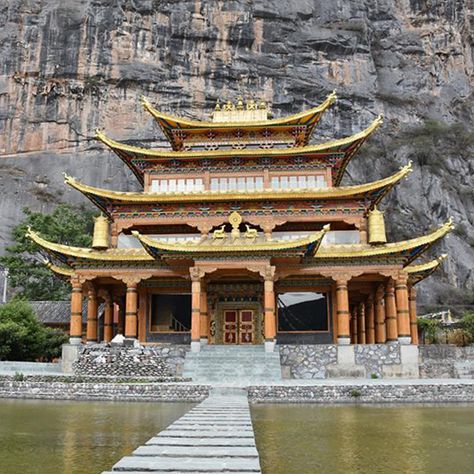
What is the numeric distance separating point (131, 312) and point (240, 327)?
17.7 feet

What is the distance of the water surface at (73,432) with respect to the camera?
7.69 m

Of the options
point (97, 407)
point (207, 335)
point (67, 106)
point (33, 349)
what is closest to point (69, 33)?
point (67, 106)

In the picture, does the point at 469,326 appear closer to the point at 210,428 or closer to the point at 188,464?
the point at 210,428

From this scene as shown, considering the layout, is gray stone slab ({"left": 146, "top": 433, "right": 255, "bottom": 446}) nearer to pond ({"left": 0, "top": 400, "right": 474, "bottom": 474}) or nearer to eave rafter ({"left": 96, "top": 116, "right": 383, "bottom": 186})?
pond ({"left": 0, "top": 400, "right": 474, "bottom": 474})

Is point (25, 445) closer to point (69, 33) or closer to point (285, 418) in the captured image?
point (285, 418)

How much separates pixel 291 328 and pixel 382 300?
500cm

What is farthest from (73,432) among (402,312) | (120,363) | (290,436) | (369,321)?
(369,321)

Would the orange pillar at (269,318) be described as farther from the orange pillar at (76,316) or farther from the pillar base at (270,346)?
the orange pillar at (76,316)

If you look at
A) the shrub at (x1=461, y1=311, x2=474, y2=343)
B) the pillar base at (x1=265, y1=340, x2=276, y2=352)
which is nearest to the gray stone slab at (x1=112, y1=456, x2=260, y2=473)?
the pillar base at (x1=265, y1=340, x2=276, y2=352)

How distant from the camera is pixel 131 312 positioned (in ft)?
83.4

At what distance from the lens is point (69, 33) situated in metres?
61.8

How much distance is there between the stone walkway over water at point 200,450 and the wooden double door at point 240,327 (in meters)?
18.0

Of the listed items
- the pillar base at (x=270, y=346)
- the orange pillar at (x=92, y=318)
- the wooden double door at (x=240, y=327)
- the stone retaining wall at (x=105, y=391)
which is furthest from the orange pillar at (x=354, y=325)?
the stone retaining wall at (x=105, y=391)

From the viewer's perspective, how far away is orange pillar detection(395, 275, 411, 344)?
24344 mm
